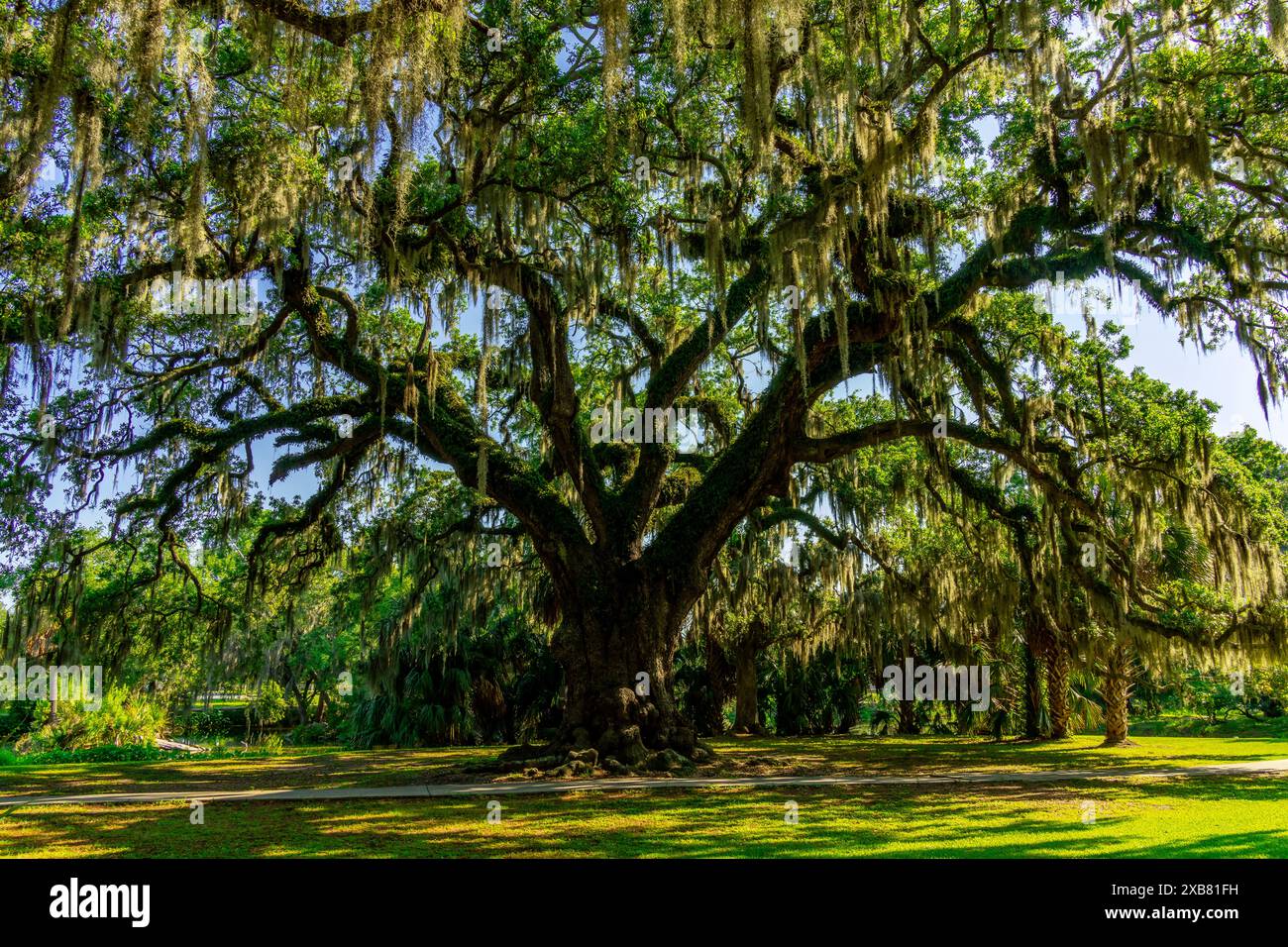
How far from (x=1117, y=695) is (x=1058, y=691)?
1.92m

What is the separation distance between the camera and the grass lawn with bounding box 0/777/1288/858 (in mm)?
5473

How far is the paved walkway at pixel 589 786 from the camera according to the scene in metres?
8.61

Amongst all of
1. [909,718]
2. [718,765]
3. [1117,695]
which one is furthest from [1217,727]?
[718,765]

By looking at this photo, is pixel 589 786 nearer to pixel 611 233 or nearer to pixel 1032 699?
pixel 611 233

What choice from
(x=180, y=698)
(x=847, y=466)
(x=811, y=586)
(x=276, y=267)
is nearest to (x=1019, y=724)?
(x=811, y=586)

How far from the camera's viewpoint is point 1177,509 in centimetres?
1176

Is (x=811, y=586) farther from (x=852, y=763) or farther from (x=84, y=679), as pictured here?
(x=84, y=679)

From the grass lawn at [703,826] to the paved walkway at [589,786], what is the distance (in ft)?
1.60

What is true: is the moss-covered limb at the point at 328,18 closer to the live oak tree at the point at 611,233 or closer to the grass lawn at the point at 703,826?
the live oak tree at the point at 611,233

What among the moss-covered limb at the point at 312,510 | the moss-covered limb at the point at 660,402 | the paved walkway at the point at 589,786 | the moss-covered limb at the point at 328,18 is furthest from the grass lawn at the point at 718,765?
the moss-covered limb at the point at 328,18

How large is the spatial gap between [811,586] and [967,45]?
11.8 metres

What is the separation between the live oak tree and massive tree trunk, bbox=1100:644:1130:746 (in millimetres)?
3691

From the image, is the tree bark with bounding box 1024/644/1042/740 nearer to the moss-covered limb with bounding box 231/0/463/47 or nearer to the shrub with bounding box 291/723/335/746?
the moss-covered limb with bounding box 231/0/463/47

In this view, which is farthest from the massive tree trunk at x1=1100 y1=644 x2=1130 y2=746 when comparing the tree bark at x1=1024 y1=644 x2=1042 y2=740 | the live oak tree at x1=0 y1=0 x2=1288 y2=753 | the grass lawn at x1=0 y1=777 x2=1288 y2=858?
the grass lawn at x1=0 y1=777 x2=1288 y2=858
